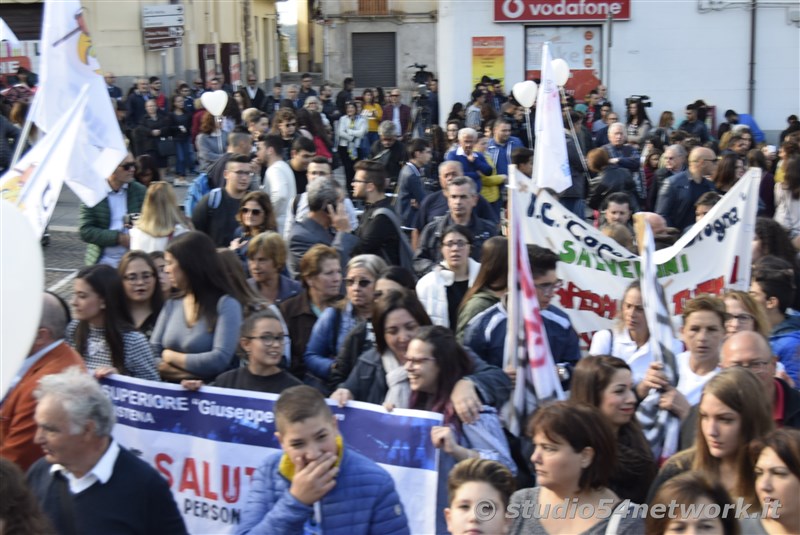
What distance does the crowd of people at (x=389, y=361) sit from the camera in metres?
4.06

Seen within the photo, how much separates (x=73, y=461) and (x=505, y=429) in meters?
2.05

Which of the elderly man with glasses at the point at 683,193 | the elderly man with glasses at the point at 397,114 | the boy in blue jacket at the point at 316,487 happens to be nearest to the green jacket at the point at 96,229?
the boy in blue jacket at the point at 316,487

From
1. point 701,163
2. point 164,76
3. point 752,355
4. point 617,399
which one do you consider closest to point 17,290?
point 617,399

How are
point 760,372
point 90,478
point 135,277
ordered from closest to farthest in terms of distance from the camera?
point 90,478
point 760,372
point 135,277

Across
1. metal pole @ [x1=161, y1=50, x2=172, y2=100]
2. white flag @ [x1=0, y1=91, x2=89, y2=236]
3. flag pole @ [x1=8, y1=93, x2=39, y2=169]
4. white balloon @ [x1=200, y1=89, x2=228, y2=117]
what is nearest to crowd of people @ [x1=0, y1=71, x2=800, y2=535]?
white flag @ [x1=0, y1=91, x2=89, y2=236]

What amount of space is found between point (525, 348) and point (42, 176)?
268cm

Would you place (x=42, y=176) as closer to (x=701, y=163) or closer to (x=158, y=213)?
(x=158, y=213)

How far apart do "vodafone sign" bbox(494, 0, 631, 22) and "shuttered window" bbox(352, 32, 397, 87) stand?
20290 millimetres

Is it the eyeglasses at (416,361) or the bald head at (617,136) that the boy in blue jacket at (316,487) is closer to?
the eyeglasses at (416,361)

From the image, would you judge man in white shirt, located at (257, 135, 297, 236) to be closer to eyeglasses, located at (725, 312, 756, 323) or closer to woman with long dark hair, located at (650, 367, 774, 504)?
eyeglasses, located at (725, 312, 756, 323)

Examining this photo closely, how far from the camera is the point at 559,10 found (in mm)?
22625

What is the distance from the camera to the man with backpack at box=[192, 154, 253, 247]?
9.03 m

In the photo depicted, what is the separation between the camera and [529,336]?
5.40m

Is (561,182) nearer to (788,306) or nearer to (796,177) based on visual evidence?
(796,177)
